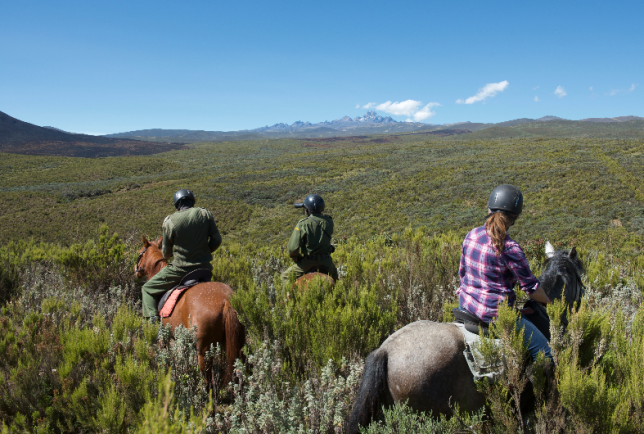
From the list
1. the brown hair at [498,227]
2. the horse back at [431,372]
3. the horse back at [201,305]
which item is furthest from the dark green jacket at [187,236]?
the brown hair at [498,227]

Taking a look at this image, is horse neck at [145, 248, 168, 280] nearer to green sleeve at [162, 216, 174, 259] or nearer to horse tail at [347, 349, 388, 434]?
green sleeve at [162, 216, 174, 259]

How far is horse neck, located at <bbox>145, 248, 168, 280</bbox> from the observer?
4.45 m

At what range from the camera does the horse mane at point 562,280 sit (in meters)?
3.22

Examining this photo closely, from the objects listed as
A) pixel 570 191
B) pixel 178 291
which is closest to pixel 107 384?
pixel 178 291

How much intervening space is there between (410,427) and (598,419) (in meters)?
1.02

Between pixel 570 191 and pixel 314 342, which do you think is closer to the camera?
pixel 314 342

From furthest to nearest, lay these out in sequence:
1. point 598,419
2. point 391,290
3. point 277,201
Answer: point 277,201
point 391,290
point 598,419

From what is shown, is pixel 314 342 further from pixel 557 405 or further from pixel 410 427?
pixel 557 405

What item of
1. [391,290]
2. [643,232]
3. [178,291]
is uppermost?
[178,291]

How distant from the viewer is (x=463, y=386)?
7.71ft

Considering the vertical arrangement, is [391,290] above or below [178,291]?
below

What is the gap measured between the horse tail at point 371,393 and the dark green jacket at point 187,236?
7.55ft

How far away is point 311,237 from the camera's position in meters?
4.70

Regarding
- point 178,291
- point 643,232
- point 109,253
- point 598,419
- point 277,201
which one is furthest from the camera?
point 277,201
